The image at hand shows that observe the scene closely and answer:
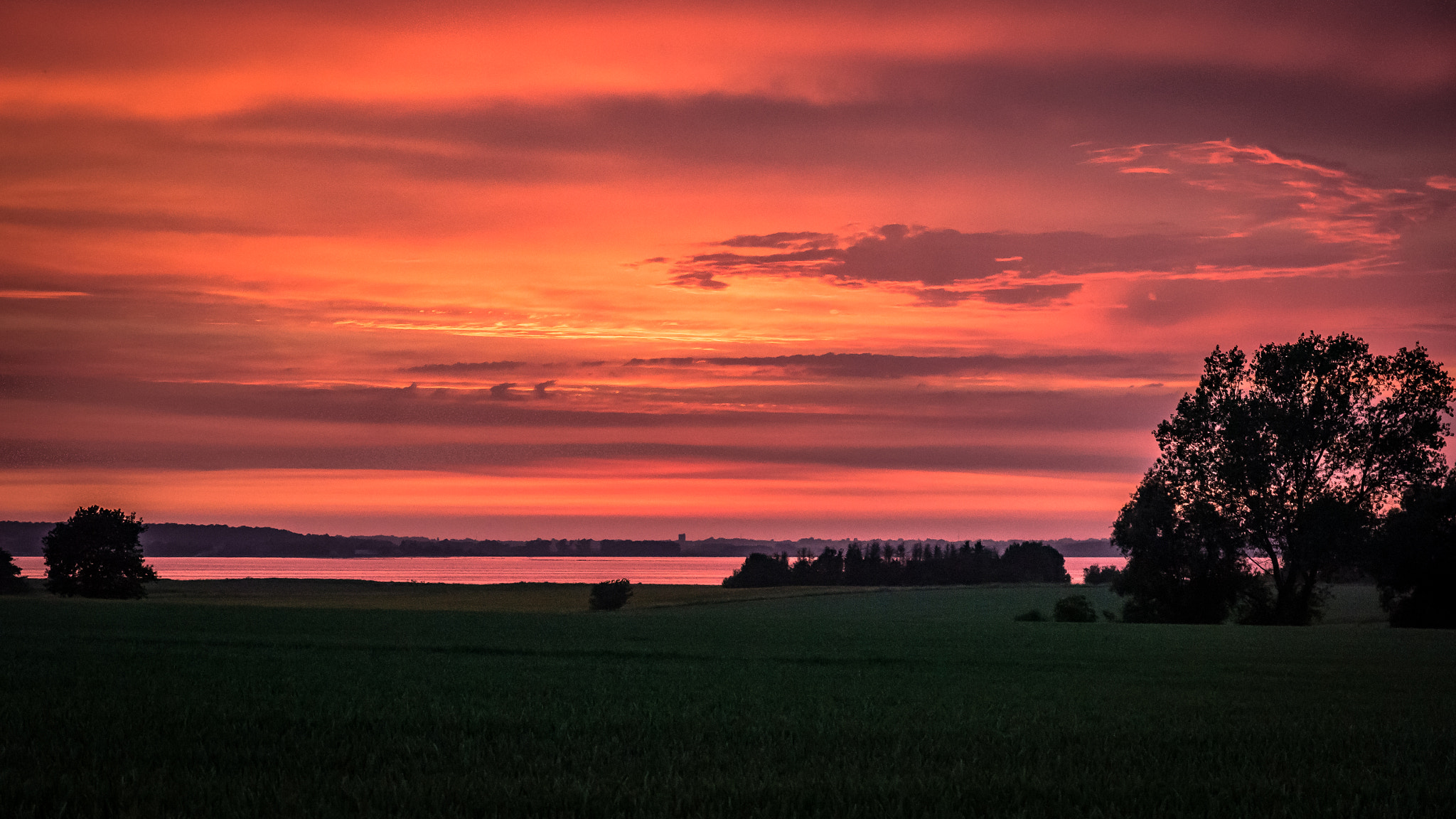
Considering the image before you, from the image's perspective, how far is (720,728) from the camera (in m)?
14.9

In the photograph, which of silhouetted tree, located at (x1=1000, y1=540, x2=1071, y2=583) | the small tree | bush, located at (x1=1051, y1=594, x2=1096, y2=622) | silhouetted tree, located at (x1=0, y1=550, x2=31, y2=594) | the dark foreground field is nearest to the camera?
the dark foreground field

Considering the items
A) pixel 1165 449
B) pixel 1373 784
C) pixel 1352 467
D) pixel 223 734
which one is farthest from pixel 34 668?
pixel 1352 467

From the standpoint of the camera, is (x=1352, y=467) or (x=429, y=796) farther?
(x=1352, y=467)

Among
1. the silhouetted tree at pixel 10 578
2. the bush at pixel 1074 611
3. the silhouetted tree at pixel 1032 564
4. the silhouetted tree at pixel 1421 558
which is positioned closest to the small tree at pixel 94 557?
the silhouetted tree at pixel 10 578

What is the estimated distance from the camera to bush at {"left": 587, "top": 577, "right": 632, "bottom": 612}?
3706 inches

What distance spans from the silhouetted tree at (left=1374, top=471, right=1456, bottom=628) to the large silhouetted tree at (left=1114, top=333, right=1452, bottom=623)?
3.39 ft

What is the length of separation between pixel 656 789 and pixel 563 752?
8.49 feet

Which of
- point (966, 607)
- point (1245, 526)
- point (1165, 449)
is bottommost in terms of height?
point (966, 607)

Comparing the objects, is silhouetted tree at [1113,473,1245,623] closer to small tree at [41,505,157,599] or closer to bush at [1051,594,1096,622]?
bush at [1051,594,1096,622]

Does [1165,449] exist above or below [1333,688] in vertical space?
above

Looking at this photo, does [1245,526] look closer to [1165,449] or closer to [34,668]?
[1165,449]

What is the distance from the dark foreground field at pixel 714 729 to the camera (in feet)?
33.3

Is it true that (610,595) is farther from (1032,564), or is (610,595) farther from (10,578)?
(1032,564)

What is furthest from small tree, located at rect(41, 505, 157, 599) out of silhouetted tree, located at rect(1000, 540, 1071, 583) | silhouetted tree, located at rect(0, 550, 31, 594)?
silhouetted tree, located at rect(1000, 540, 1071, 583)
